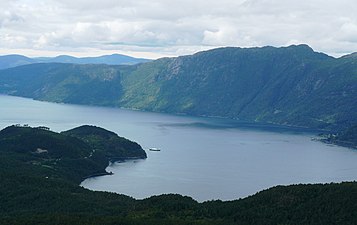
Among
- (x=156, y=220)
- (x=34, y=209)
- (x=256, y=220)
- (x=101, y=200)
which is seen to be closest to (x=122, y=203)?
(x=101, y=200)

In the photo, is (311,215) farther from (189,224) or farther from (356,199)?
(189,224)

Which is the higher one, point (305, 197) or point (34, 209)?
point (305, 197)

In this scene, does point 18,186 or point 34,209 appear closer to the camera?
point 34,209

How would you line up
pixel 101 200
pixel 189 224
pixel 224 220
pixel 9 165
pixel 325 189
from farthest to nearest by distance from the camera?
1. pixel 9 165
2. pixel 101 200
3. pixel 325 189
4. pixel 224 220
5. pixel 189 224

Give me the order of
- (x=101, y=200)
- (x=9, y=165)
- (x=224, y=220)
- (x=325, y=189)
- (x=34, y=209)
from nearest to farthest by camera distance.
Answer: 1. (x=224, y=220)
2. (x=325, y=189)
3. (x=34, y=209)
4. (x=101, y=200)
5. (x=9, y=165)

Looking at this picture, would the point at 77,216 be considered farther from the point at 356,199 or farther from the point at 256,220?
the point at 356,199

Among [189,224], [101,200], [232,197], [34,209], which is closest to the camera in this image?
[189,224]

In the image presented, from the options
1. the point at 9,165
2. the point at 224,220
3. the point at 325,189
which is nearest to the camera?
the point at 224,220

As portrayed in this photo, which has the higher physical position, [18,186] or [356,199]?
[356,199]

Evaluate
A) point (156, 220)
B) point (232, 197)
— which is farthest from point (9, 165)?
point (156, 220)
